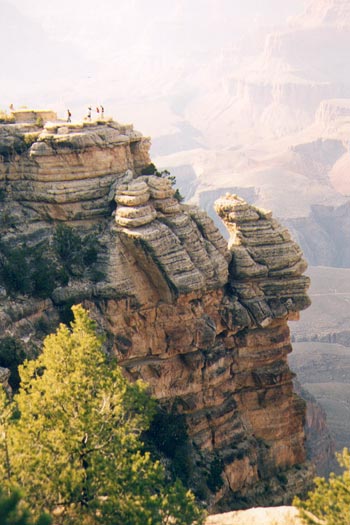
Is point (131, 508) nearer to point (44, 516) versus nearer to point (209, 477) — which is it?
point (44, 516)

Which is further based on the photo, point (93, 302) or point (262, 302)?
point (262, 302)

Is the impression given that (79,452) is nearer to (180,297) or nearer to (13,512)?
(13,512)

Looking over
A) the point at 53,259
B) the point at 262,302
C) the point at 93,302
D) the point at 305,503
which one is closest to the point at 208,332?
the point at 262,302

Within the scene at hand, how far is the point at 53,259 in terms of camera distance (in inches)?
2357

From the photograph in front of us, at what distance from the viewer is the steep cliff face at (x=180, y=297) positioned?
2322 inches

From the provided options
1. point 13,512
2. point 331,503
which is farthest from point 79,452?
point 331,503

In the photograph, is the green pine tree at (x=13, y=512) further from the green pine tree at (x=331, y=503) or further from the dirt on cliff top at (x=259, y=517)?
the dirt on cliff top at (x=259, y=517)

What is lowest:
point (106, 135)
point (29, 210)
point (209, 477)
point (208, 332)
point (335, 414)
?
point (335, 414)

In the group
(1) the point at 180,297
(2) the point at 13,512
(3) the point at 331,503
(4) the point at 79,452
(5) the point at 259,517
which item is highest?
(2) the point at 13,512

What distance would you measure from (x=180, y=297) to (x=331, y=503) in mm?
26010

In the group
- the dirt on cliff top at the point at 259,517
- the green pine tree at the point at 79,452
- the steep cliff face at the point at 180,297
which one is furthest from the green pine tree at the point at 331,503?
the steep cliff face at the point at 180,297

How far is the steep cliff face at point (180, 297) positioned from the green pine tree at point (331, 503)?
2231cm

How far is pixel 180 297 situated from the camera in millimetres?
59656

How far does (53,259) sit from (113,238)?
17.2 ft
